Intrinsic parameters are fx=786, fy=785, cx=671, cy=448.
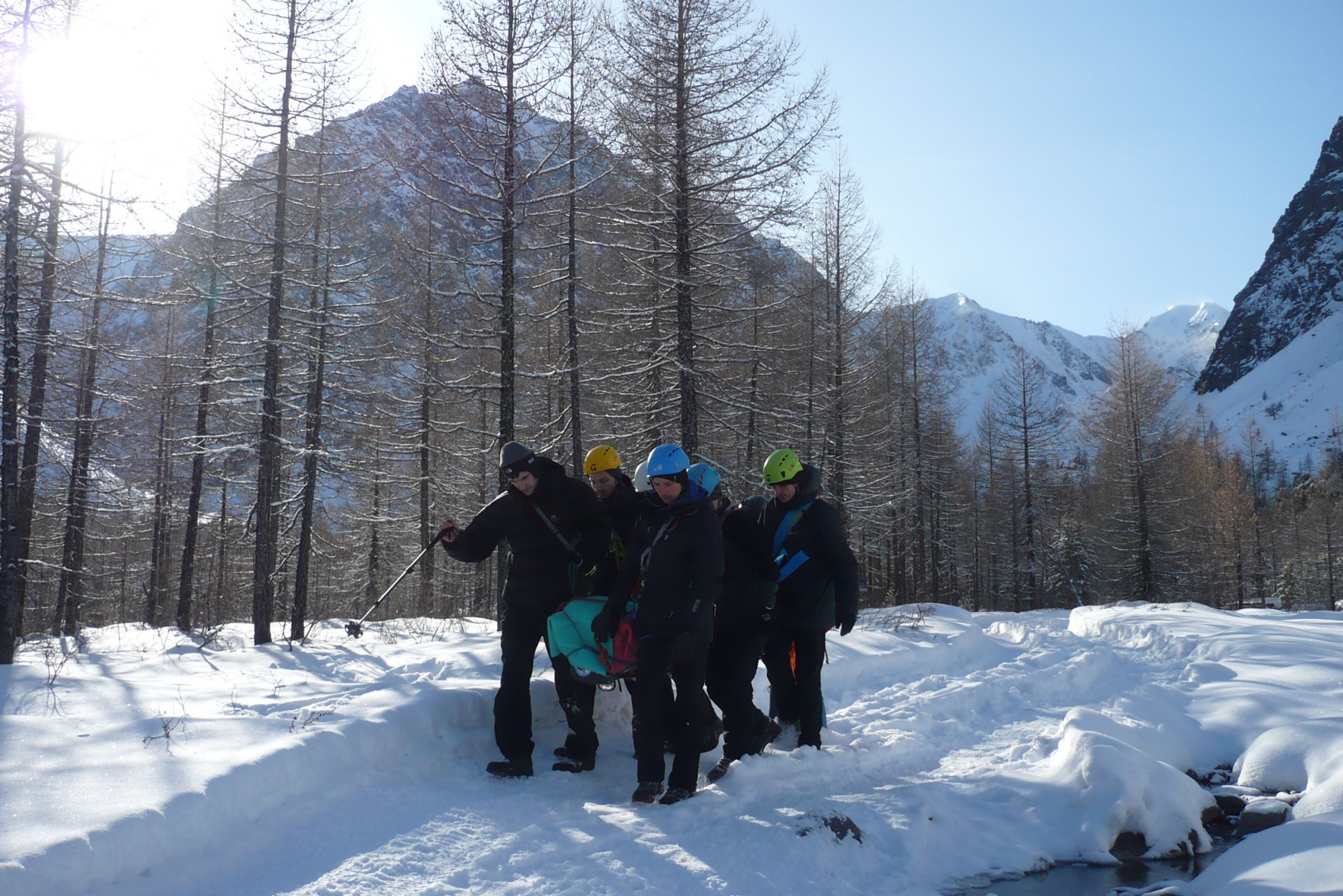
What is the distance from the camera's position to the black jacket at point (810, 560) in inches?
230

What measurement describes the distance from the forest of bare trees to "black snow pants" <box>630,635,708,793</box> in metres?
8.09

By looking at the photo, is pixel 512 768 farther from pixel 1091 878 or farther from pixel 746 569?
pixel 1091 878

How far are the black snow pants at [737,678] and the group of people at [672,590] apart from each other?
0.04 ft

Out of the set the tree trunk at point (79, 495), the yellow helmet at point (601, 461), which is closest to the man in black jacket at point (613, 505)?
the yellow helmet at point (601, 461)

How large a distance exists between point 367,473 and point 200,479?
517cm

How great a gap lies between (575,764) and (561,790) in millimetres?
390

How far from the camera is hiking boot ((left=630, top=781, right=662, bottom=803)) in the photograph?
4.79 metres

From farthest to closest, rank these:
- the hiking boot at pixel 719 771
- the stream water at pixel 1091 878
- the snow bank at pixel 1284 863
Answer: the hiking boot at pixel 719 771 → the stream water at pixel 1091 878 → the snow bank at pixel 1284 863

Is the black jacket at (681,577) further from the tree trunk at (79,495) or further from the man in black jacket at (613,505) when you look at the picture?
the tree trunk at (79,495)

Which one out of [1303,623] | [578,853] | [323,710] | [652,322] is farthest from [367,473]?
[1303,623]

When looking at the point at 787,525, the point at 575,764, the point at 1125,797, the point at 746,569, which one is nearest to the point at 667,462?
the point at 746,569

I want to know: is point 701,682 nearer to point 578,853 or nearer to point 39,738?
point 578,853

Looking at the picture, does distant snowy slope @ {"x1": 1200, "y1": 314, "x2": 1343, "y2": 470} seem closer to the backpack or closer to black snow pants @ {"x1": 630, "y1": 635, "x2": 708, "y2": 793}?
black snow pants @ {"x1": 630, "y1": 635, "x2": 708, "y2": 793}

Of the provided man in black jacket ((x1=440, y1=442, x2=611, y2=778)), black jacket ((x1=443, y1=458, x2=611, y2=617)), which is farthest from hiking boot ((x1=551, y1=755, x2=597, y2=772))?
black jacket ((x1=443, y1=458, x2=611, y2=617))
